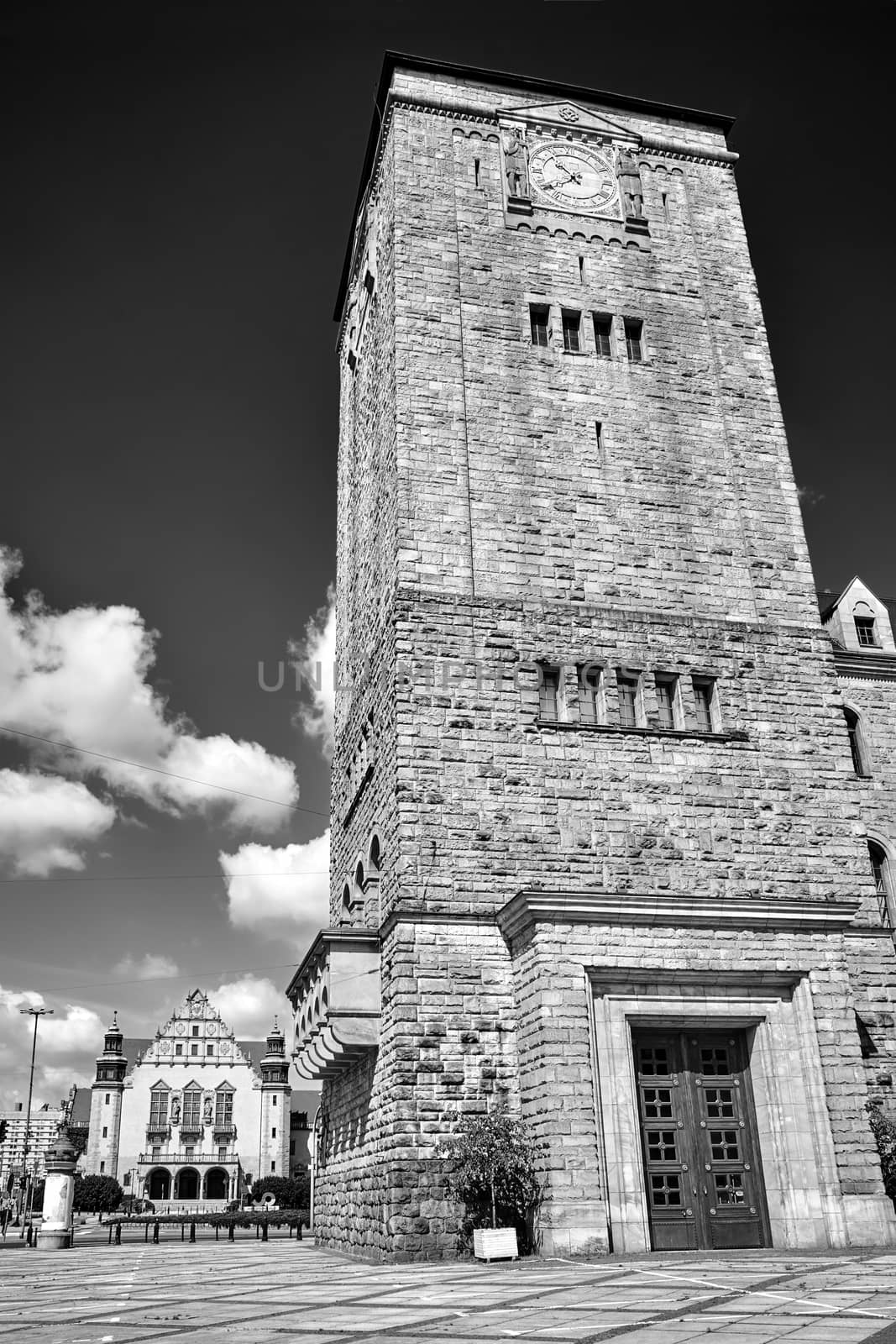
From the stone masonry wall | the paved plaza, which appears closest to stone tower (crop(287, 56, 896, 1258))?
the stone masonry wall

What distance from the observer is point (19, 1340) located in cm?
832

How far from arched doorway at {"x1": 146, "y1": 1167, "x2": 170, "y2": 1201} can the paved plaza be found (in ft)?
278

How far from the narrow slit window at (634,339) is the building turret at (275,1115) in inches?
3371

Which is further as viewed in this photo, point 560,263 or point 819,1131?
point 560,263

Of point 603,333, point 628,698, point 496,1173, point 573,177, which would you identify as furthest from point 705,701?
point 573,177

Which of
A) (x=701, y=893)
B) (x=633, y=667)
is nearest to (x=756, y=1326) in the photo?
(x=701, y=893)

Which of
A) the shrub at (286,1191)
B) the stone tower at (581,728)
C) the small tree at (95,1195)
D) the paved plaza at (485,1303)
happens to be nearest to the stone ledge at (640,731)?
the stone tower at (581,728)

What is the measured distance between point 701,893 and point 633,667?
4.19 meters

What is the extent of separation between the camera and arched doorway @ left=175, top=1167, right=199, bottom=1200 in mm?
92125

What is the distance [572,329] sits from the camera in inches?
937

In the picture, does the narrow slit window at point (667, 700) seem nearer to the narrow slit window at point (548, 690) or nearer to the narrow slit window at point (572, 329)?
the narrow slit window at point (548, 690)

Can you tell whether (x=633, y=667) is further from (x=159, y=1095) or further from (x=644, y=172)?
(x=159, y=1095)

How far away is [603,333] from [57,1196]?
24.1m

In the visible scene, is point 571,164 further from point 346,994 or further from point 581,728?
point 346,994
